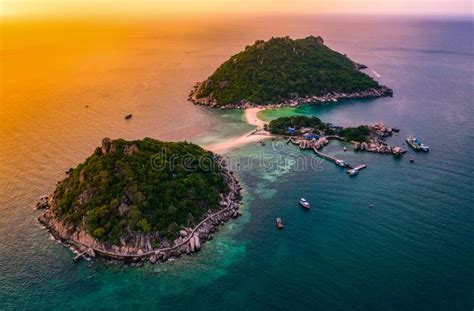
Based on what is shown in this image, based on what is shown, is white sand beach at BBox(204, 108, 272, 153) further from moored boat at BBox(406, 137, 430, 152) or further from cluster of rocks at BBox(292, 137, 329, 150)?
moored boat at BBox(406, 137, 430, 152)

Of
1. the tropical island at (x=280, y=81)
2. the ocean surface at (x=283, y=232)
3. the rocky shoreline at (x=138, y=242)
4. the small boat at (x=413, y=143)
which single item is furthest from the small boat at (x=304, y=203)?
the tropical island at (x=280, y=81)

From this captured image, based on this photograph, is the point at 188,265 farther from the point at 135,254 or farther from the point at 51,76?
the point at 51,76

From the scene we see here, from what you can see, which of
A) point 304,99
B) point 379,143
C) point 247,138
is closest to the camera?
point 379,143

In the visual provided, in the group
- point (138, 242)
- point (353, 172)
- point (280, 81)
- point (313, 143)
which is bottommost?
point (353, 172)

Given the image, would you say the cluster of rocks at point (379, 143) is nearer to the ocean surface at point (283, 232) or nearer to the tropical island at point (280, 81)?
the ocean surface at point (283, 232)

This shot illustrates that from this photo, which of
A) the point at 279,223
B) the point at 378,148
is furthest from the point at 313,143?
the point at 279,223

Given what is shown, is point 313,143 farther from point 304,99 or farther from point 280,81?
point 280,81

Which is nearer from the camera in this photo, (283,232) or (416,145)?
(283,232)

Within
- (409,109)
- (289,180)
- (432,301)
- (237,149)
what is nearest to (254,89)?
(237,149)
